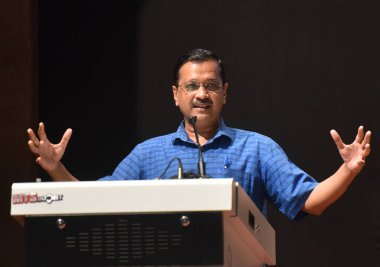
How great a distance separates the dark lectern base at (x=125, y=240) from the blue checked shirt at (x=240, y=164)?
93 cm

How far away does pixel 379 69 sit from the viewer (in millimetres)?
4223

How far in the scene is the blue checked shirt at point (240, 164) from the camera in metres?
3.12

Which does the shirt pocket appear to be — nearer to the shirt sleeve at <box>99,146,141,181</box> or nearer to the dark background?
the shirt sleeve at <box>99,146,141,181</box>

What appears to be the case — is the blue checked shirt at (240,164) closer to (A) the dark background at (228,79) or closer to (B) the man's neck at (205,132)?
(B) the man's neck at (205,132)

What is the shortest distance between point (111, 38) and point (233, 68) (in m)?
0.59

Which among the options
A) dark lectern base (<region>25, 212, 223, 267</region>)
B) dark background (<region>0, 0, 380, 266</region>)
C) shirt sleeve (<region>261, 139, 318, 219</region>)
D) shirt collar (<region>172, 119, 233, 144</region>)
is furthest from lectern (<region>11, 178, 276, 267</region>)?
dark background (<region>0, 0, 380, 266</region>)

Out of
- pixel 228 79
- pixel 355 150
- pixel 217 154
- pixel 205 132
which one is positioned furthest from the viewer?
pixel 228 79

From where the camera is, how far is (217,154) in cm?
328

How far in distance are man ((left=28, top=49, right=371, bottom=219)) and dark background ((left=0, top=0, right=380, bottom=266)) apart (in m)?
0.91

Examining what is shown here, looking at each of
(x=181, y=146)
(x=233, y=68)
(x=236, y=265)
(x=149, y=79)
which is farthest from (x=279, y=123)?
(x=236, y=265)

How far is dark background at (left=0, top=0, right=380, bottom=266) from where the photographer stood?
167 inches

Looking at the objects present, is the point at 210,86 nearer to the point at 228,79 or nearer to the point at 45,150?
the point at 45,150

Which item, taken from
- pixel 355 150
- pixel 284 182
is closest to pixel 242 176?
pixel 284 182

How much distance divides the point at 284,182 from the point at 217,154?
0.89ft
